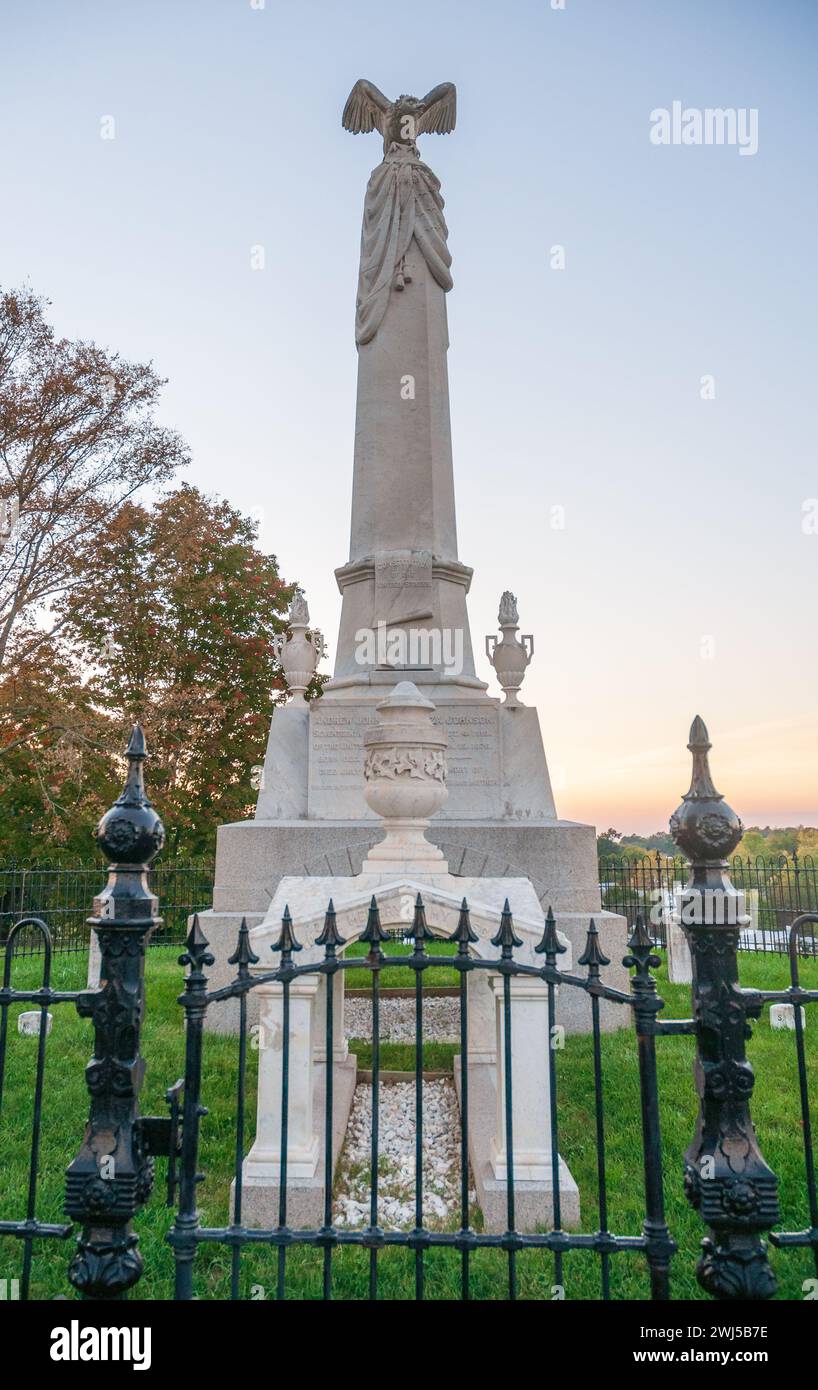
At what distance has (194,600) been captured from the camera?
21.1m

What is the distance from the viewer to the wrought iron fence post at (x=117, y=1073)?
2.36m

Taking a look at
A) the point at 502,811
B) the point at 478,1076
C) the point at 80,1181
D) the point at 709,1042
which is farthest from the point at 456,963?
the point at 502,811

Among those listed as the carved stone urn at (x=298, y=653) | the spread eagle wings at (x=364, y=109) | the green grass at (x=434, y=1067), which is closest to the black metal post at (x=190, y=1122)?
the green grass at (x=434, y=1067)

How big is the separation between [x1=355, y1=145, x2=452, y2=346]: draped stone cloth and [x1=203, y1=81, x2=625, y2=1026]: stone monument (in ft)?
0.07

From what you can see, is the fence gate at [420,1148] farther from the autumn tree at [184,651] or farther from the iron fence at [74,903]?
the autumn tree at [184,651]

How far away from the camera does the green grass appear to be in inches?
123

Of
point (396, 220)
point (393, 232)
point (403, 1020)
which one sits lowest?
point (403, 1020)

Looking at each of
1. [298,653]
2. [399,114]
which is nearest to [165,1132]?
[298,653]

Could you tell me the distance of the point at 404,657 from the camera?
982 cm

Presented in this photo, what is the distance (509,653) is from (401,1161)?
6.22 m

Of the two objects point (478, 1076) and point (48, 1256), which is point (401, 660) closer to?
point (478, 1076)

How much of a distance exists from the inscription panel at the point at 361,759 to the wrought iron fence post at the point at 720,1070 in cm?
626

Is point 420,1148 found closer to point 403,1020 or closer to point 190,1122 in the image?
point 190,1122

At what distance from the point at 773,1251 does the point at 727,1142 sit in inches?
59.8
